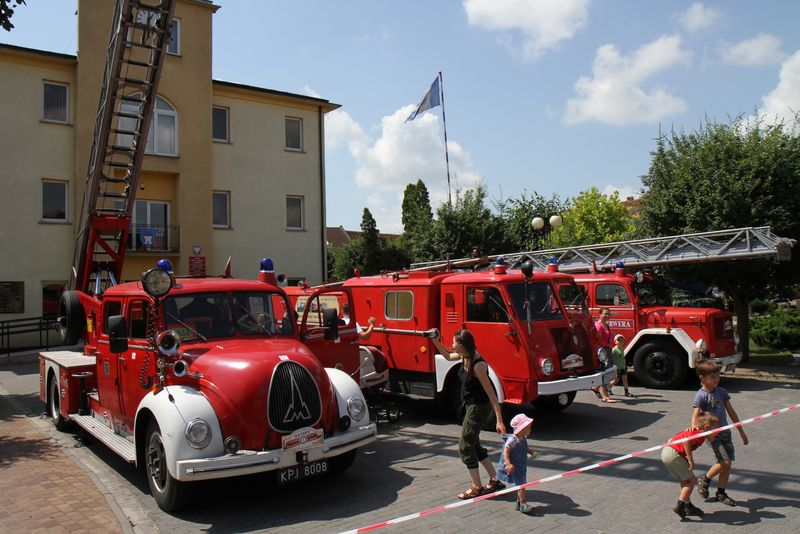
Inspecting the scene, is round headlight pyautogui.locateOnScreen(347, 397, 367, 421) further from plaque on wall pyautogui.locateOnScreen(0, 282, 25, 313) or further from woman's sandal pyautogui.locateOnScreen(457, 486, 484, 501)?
plaque on wall pyautogui.locateOnScreen(0, 282, 25, 313)

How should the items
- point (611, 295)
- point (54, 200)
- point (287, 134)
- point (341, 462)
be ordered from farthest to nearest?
point (287, 134) → point (54, 200) → point (611, 295) → point (341, 462)

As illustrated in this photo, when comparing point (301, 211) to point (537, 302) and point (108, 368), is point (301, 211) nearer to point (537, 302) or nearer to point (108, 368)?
point (537, 302)

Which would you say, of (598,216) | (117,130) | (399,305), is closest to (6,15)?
(117,130)

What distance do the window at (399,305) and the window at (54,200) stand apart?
49.8 ft

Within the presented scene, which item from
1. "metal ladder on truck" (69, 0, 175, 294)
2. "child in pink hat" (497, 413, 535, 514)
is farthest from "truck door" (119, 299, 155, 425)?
"metal ladder on truck" (69, 0, 175, 294)

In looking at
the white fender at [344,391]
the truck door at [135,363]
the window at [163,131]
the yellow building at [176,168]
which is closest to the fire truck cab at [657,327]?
the white fender at [344,391]

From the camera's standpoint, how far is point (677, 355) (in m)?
12.4

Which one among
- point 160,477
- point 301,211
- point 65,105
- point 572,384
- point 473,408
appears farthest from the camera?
point 301,211

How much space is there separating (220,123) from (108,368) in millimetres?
18204

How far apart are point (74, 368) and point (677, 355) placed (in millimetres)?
10871

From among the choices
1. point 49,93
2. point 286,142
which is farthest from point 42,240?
point 286,142

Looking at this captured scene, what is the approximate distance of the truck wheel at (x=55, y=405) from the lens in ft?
30.5

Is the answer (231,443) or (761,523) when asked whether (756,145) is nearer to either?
(761,523)

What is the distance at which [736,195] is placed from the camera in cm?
1421
